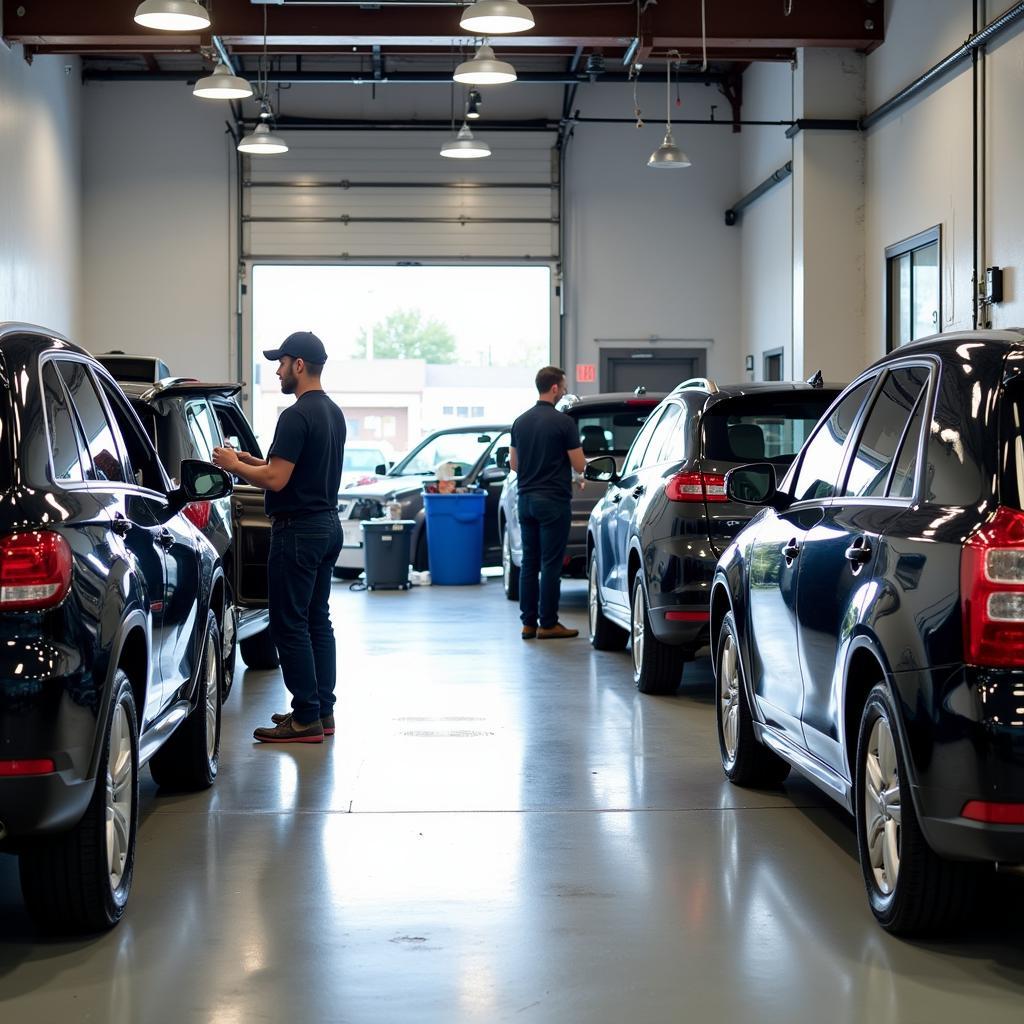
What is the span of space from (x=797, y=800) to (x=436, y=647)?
531cm

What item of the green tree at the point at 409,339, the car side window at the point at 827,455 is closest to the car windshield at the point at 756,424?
the car side window at the point at 827,455

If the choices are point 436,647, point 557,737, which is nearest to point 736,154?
point 436,647

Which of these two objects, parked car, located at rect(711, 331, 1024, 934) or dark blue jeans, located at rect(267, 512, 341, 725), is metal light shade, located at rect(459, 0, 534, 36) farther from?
parked car, located at rect(711, 331, 1024, 934)

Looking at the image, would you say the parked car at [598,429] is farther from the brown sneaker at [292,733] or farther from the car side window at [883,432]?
the car side window at [883,432]

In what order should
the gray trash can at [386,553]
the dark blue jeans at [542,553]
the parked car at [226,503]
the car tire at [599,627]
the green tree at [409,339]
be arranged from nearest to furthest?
the parked car at [226,503] < the car tire at [599,627] < the dark blue jeans at [542,553] < the gray trash can at [386,553] < the green tree at [409,339]

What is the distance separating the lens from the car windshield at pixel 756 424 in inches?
309

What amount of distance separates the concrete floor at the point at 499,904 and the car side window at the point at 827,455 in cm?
120

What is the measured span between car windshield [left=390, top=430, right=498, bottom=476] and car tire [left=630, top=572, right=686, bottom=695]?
8.29 metres

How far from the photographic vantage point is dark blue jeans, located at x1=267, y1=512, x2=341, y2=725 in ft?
22.6

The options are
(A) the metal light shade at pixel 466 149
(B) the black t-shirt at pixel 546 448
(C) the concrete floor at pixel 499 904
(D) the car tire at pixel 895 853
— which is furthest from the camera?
(A) the metal light shade at pixel 466 149

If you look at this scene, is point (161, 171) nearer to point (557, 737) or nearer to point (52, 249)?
point (52, 249)

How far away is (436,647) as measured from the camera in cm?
1098

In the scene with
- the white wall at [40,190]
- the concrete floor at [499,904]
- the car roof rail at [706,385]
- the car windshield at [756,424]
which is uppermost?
the white wall at [40,190]

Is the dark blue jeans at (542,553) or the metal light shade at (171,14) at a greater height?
the metal light shade at (171,14)
